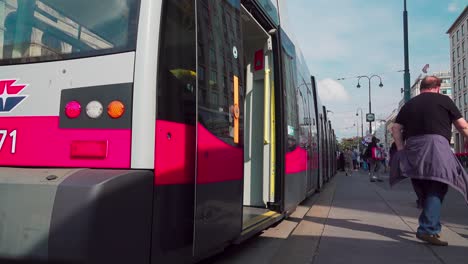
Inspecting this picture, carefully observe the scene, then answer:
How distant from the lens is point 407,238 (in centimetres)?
566

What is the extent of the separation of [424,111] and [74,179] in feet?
13.5

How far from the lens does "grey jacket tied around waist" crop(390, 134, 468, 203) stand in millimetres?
5102

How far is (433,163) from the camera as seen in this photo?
5.14 meters

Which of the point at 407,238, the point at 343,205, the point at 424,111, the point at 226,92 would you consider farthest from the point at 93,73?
the point at 343,205

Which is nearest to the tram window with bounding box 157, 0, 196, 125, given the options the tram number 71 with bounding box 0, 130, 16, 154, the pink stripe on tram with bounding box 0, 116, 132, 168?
the pink stripe on tram with bounding box 0, 116, 132, 168

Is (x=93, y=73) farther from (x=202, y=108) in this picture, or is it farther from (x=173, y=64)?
(x=202, y=108)

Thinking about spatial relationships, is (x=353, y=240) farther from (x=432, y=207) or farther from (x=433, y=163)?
(x=433, y=163)

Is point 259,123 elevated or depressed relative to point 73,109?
elevated

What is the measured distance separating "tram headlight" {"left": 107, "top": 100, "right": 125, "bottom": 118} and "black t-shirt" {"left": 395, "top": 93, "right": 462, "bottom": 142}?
3764 millimetres

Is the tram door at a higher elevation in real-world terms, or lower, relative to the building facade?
lower

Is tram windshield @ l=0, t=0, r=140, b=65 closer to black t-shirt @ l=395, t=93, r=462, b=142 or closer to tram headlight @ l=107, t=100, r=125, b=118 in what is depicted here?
tram headlight @ l=107, t=100, r=125, b=118

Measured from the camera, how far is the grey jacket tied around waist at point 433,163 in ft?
16.7

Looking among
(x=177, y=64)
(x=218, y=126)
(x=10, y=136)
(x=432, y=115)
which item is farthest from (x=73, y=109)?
(x=432, y=115)

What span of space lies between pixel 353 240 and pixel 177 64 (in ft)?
11.4
